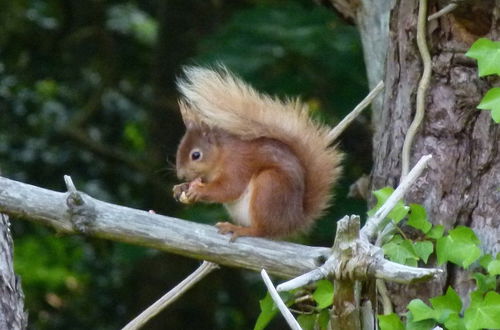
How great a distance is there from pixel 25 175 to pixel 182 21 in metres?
1.15

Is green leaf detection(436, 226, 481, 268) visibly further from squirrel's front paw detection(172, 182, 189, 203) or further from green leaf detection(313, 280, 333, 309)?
squirrel's front paw detection(172, 182, 189, 203)

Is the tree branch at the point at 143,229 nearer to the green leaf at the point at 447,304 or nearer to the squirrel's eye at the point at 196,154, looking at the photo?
the green leaf at the point at 447,304

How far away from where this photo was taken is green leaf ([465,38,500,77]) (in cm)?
260

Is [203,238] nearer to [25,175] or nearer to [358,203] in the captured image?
[358,203]

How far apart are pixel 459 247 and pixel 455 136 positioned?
313 millimetres

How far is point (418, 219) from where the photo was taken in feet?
8.82

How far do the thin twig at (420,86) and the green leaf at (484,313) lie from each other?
385 mm

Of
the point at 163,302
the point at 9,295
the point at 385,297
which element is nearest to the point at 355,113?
the point at 385,297

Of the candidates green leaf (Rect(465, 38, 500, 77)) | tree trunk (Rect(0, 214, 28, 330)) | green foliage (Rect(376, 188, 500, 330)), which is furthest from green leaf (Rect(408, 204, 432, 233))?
tree trunk (Rect(0, 214, 28, 330))

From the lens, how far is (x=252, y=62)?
14.5 ft

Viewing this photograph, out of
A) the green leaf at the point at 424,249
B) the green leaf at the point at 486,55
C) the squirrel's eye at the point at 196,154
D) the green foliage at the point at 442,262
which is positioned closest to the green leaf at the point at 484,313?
the green foliage at the point at 442,262

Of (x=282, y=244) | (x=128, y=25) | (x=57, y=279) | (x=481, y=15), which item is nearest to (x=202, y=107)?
(x=282, y=244)

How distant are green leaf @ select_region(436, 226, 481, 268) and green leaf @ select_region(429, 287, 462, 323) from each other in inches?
2.8

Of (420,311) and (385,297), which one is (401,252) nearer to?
(420,311)
